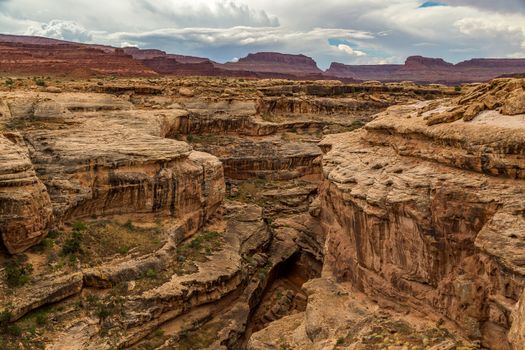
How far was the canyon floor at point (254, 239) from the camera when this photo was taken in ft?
56.3

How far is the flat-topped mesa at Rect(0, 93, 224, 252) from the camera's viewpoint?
78.7 ft

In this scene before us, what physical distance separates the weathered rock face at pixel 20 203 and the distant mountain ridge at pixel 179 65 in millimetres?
52269

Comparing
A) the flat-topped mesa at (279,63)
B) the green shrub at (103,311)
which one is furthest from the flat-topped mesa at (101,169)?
the flat-topped mesa at (279,63)

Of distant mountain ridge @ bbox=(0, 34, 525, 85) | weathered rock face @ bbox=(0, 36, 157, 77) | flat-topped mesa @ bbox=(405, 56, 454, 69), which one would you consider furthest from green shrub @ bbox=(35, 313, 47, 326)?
flat-topped mesa @ bbox=(405, 56, 454, 69)

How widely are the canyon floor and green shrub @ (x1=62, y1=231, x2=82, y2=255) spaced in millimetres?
141

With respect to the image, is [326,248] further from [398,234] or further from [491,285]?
[491,285]

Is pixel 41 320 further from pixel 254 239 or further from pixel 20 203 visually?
pixel 254 239

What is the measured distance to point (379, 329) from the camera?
1820cm

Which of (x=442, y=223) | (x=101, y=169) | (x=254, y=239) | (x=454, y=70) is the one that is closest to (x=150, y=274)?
(x=101, y=169)

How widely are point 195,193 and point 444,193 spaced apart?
616 inches

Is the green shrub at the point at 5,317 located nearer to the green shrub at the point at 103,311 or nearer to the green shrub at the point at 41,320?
the green shrub at the point at 41,320

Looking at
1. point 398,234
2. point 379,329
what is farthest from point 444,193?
point 379,329

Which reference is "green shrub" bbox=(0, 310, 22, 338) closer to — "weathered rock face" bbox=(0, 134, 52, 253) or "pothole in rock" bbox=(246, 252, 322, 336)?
"weathered rock face" bbox=(0, 134, 52, 253)

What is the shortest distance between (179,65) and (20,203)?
9982 cm
